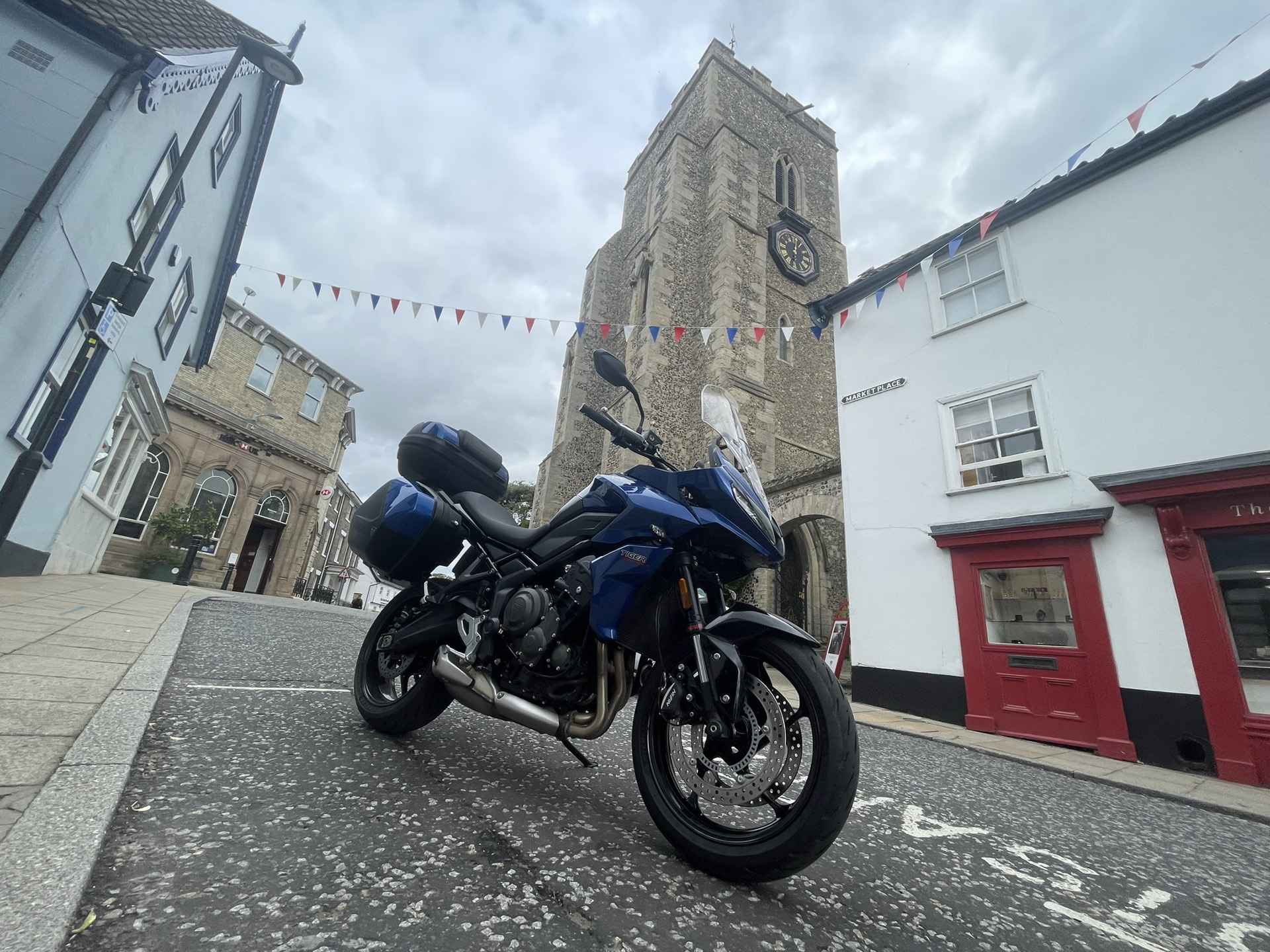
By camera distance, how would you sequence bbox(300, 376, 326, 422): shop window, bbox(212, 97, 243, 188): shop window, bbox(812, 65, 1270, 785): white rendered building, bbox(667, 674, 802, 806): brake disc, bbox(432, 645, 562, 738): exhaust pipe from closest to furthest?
bbox(667, 674, 802, 806): brake disc, bbox(432, 645, 562, 738): exhaust pipe, bbox(812, 65, 1270, 785): white rendered building, bbox(212, 97, 243, 188): shop window, bbox(300, 376, 326, 422): shop window

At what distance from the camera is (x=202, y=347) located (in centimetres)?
1366

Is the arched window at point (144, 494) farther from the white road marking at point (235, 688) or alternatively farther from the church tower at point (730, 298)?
the white road marking at point (235, 688)

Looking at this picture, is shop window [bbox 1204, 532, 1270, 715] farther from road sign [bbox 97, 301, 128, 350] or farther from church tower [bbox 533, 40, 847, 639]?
road sign [bbox 97, 301, 128, 350]

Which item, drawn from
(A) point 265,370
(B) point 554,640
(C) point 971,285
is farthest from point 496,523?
(A) point 265,370

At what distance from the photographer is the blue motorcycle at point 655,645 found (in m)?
1.43

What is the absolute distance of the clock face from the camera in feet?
62.6

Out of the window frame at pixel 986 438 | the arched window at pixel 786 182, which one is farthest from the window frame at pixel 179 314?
the arched window at pixel 786 182

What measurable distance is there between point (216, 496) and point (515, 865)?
2204 centimetres

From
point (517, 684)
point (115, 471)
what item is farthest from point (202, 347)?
point (517, 684)

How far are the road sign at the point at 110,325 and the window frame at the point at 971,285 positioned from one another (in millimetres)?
9413

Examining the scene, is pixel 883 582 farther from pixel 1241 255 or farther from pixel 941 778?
pixel 1241 255

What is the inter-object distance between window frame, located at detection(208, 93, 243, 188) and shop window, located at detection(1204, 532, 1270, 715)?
598 inches

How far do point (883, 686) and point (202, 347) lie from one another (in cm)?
1686

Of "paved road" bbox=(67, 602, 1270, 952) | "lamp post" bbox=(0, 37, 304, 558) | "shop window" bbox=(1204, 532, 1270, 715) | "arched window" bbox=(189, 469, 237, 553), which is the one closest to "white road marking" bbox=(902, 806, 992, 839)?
"paved road" bbox=(67, 602, 1270, 952)
